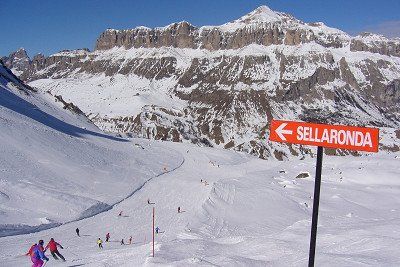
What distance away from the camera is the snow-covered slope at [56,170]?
41.0 metres

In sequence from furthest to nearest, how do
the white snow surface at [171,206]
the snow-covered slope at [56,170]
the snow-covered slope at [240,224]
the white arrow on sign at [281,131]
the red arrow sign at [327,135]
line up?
the snow-covered slope at [56,170] < the white snow surface at [171,206] < the snow-covered slope at [240,224] < the white arrow on sign at [281,131] < the red arrow sign at [327,135]

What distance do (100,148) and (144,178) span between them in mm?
17777

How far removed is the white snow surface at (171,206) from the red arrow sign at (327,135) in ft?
25.8

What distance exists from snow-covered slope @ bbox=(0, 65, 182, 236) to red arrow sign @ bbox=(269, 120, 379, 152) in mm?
30611

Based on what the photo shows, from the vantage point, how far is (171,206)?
1938 inches

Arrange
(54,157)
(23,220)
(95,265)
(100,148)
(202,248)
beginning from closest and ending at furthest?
(95,265), (202,248), (23,220), (54,157), (100,148)

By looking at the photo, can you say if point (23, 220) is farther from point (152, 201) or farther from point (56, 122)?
point (56, 122)

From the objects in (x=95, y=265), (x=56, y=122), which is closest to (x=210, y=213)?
(x=95, y=265)

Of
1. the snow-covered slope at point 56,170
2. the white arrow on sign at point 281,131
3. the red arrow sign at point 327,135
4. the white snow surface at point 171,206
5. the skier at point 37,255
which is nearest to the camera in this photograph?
the red arrow sign at point 327,135

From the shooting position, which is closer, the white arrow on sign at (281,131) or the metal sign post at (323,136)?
the metal sign post at (323,136)

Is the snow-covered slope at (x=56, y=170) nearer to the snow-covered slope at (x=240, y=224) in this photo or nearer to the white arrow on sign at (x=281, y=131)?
the snow-covered slope at (x=240, y=224)

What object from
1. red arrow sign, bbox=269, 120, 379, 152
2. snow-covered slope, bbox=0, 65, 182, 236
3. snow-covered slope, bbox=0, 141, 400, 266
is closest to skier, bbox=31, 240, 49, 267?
snow-covered slope, bbox=0, 141, 400, 266

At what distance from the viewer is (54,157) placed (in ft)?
206

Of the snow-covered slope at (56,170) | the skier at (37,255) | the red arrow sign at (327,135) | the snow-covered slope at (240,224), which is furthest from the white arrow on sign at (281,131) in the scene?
the snow-covered slope at (56,170)
